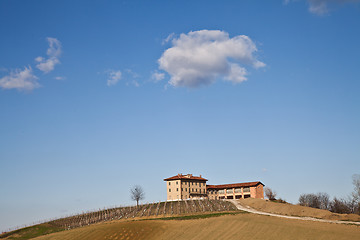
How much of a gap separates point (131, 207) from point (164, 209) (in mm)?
18861

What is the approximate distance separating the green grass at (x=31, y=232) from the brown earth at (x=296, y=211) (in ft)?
181

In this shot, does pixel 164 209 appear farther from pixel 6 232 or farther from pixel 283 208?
pixel 6 232

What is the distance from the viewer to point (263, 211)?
288 ft

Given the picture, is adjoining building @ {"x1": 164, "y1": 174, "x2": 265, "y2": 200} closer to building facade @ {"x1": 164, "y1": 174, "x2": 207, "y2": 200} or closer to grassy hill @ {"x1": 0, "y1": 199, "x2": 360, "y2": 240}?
building facade @ {"x1": 164, "y1": 174, "x2": 207, "y2": 200}

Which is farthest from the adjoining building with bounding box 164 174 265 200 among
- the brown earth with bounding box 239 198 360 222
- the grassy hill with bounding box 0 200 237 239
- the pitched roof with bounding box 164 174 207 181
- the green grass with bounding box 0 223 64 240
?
the green grass with bounding box 0 223 64 240

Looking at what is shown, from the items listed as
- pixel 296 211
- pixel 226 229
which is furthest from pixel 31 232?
pixel 296 211

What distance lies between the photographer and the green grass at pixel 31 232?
308ft

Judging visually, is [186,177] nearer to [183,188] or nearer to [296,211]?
[183,188]

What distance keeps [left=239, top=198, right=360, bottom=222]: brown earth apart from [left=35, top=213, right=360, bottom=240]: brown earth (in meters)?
11.1

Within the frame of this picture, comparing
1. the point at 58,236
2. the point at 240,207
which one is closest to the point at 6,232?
the point at 58,236

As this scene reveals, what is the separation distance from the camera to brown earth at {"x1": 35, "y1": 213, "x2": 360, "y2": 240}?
5650cm

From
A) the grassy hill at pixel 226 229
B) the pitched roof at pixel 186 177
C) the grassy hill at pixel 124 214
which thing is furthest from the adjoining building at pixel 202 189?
the grassy hill at pixel 226 229

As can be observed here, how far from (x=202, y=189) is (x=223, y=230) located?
75170 mm

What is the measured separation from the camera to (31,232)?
9719cm
